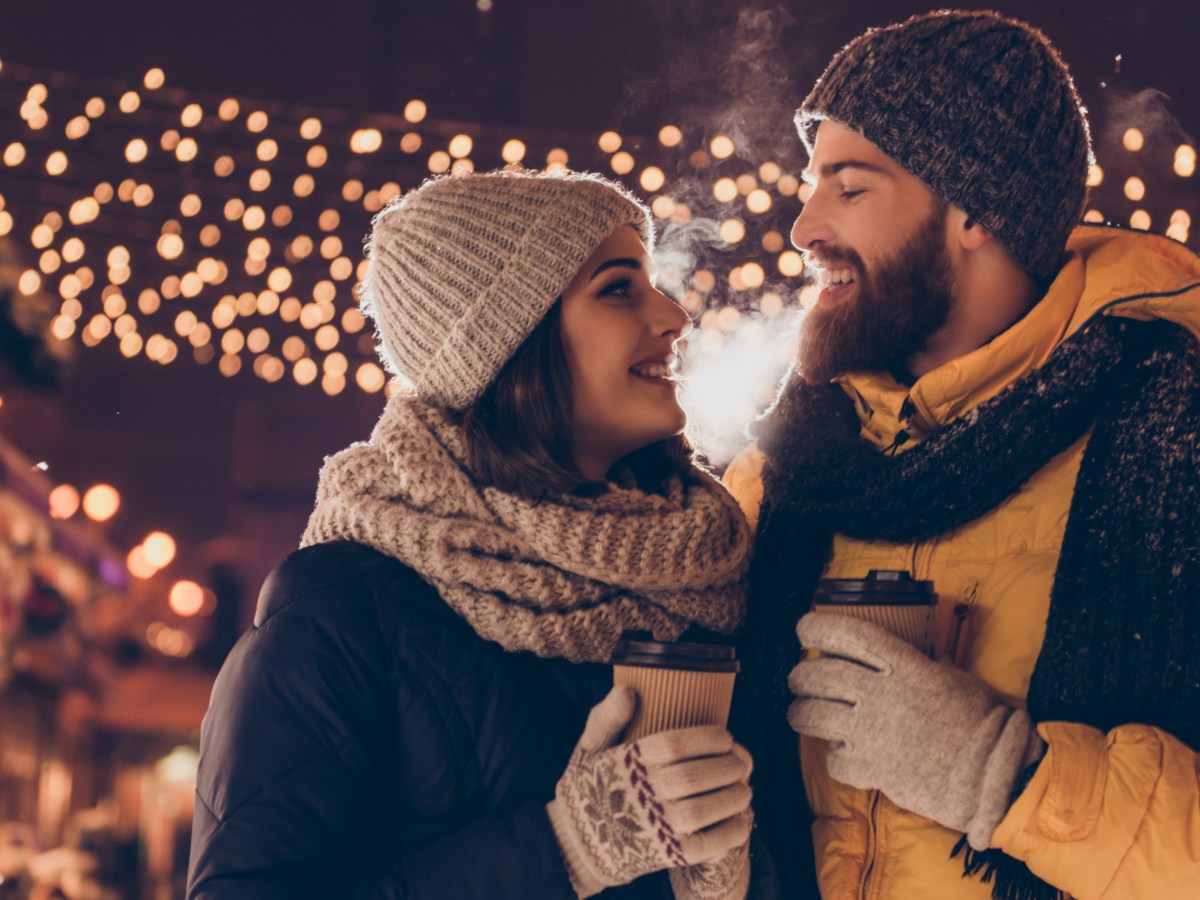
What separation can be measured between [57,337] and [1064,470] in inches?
205

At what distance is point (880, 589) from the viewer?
1.33 metres

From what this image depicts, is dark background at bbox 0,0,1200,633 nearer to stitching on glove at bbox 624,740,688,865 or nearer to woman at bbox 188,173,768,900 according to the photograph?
woman at bbox 188,173,768,900

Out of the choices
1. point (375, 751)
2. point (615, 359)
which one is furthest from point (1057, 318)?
point (375, 751)

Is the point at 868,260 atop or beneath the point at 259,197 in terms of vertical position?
beneath

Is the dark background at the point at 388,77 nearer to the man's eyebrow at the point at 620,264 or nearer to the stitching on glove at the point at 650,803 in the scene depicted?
the man's eyebrow at the point at 620,264

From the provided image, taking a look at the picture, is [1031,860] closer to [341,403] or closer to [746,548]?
[746,548]

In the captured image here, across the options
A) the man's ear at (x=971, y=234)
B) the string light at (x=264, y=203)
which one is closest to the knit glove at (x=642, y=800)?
the man's ear at (x=971, y=234)

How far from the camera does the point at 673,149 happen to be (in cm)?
457

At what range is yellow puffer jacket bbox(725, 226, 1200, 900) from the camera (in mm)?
1248

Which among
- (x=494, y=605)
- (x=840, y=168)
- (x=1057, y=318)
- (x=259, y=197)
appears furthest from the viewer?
(x=259, y=197)

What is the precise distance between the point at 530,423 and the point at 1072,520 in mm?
724

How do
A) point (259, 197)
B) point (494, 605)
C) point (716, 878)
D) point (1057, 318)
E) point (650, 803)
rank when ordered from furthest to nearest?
point (259, 197) < point (1057, 318) < point (494, 605) < point (716, 878) < point (650, 803)

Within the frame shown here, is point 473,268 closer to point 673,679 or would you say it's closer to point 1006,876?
point 673,679

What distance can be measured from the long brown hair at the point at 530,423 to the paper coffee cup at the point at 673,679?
1.12 feet
